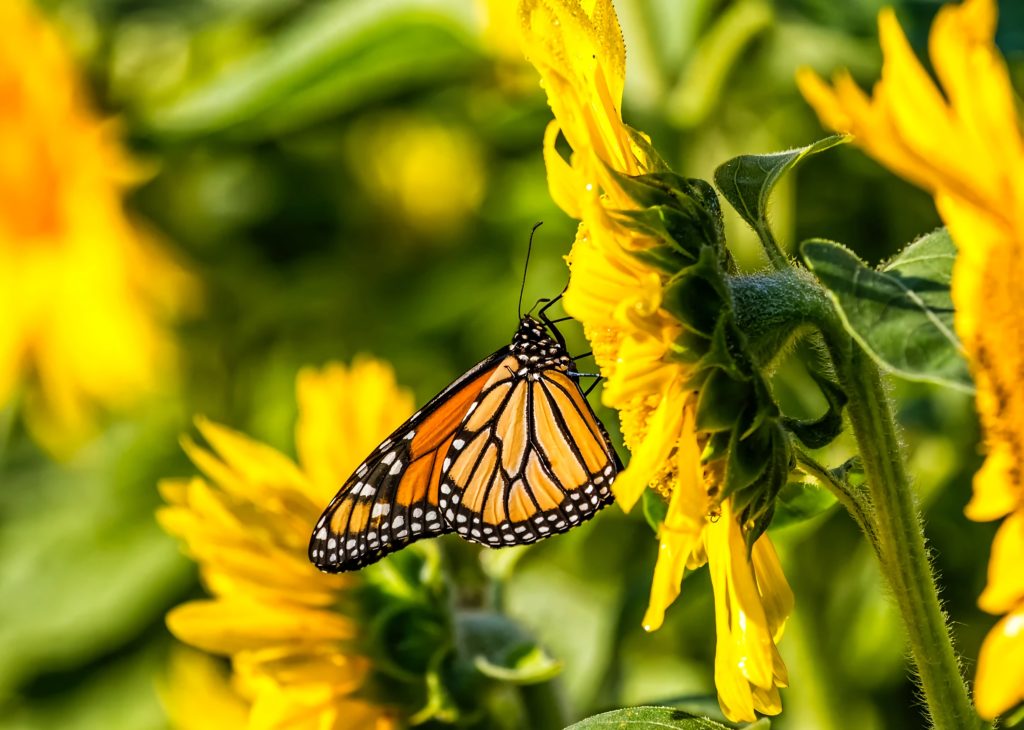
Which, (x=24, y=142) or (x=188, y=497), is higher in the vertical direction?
(x=24, y=142)

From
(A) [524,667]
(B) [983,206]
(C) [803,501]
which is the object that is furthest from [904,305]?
(A) [524,667]

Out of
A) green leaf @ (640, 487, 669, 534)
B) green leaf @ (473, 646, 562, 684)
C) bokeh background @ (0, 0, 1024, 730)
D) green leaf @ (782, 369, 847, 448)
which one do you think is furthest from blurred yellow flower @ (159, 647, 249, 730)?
green leaf @ (782, 369, 847, 448)

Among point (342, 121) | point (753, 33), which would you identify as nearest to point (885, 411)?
point (753, 33)

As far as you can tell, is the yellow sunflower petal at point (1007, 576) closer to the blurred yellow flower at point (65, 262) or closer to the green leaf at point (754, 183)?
the green leaf at point (754, 183)

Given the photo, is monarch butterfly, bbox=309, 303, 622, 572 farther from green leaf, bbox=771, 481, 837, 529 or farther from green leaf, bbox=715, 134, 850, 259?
green leaf, bbox=715, 134, 850, 259

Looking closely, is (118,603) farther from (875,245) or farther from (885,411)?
(885,411)

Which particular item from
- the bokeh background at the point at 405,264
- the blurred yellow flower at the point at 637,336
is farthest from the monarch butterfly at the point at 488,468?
the blurred yellow flower at the point at 637,336

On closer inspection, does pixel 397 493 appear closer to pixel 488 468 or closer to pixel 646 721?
pixel 488 468
